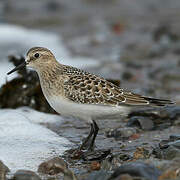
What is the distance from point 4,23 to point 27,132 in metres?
8.16

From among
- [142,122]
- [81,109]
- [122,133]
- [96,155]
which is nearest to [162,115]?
[142,122]

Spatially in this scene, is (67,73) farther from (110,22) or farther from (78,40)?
(110,22)

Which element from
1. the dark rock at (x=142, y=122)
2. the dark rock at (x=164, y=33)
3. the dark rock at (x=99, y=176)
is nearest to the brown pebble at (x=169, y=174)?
the dark rock at (x=99, y=176)

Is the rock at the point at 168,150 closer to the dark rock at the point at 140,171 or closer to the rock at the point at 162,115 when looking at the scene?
the dark rock at the point at 140,171

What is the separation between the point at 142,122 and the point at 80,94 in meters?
1.32

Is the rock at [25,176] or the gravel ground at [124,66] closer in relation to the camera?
the rock at [25,176]

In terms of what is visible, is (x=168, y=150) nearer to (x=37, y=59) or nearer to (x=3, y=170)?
(x=3, y=170)

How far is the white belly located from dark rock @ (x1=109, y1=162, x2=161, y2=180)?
4.99 ft

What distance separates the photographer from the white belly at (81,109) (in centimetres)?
605

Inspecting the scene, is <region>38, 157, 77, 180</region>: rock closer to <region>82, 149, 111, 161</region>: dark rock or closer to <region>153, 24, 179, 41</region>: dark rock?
<region>82, 149, 111, 161</region>: dark rock

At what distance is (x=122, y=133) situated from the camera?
6613mm

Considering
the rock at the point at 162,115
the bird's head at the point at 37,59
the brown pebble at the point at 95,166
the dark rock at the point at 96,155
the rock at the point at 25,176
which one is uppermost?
the bird's head at the point at 37,59

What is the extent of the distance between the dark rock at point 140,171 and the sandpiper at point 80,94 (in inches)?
58.6

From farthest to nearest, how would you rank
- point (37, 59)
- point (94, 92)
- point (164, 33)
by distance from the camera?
point (164, 33)
point (37, 59)
point (94, 92)
